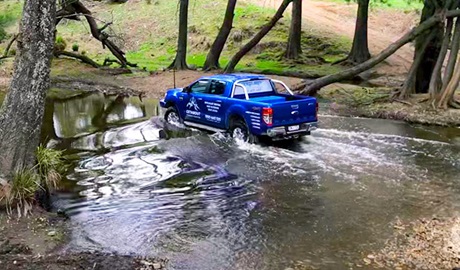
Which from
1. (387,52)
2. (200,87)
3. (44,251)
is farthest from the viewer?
(387,52)

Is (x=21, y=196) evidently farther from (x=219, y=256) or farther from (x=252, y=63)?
(x=252, y=63)

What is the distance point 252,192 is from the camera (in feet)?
34.9

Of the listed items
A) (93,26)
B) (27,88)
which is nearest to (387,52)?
(27,88)

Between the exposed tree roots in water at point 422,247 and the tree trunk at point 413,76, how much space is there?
1157 centimetres

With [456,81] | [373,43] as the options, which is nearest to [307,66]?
[373,43]

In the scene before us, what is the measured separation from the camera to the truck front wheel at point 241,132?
552 inches

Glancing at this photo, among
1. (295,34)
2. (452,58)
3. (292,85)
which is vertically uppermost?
(295,34)

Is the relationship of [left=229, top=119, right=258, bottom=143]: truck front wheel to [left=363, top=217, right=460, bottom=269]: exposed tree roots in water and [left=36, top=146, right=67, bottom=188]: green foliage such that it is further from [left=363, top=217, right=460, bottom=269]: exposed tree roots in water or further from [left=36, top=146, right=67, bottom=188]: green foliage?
[left=363, top=217, right=460, bottom=269]: exposed tree roots in water

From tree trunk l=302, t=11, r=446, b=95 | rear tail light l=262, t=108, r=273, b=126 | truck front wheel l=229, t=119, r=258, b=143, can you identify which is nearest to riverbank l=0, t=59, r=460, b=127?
tree trunk l=302, t=11, r=446, b=95

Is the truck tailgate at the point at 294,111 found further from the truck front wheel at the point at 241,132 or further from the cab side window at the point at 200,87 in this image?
the cab side window at the point at 200,87

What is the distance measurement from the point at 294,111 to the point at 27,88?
6.75 m

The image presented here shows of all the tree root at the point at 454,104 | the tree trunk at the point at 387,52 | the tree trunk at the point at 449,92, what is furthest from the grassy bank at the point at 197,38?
the tree root at the point at 454,104

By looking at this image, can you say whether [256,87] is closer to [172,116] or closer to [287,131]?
[287,131]

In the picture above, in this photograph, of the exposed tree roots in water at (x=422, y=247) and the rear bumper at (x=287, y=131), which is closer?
the exposed tree roots in water at (x=422, y=247)
